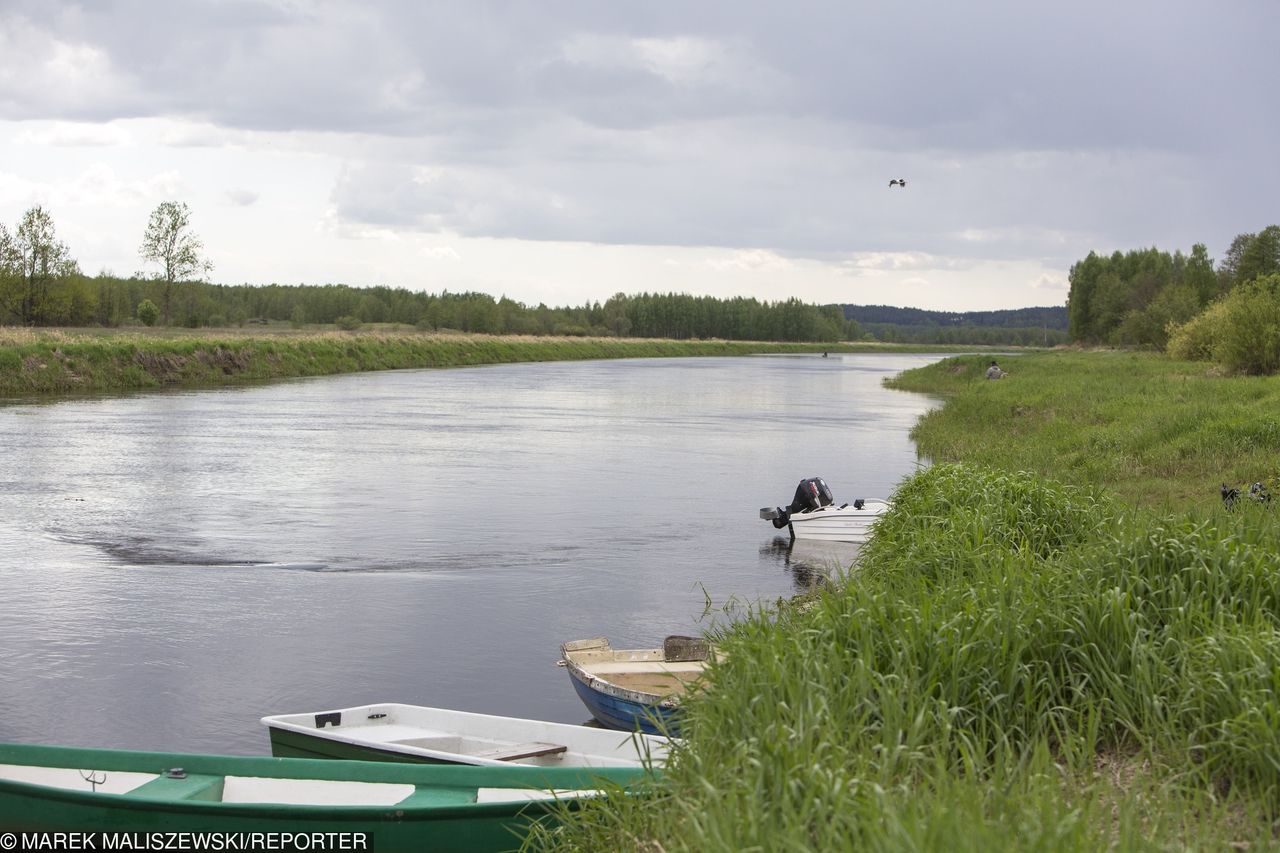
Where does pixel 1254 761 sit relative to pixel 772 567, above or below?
above

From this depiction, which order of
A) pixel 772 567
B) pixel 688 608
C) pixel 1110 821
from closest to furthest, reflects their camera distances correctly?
pixel 1110 821 < pixel 688 608 < pixel 772 567

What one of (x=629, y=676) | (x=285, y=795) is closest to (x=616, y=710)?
(x=629, y=676)

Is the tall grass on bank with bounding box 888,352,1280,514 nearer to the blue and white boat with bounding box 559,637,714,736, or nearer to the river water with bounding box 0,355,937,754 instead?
the river water with bounding box 0,355,937,754

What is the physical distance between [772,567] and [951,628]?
1086 centimetres

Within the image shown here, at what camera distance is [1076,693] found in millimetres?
6148

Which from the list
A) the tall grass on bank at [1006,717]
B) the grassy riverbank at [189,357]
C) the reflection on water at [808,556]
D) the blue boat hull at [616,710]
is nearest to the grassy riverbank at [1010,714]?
the tall grass on bank at [1006,717]

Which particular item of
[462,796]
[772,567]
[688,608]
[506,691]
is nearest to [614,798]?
[462,796]

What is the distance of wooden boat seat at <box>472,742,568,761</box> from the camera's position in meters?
8.02

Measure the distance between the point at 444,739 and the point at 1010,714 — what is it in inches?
162

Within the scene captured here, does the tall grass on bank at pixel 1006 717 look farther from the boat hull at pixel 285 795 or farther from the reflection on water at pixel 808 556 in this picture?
the reflection on water at pixel 808 556

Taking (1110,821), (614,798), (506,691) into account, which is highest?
(1110,821)

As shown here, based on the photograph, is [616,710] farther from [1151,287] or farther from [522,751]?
[1151,287]

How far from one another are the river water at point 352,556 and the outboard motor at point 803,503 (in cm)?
47

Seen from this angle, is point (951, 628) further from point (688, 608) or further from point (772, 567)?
point (772, 567)
